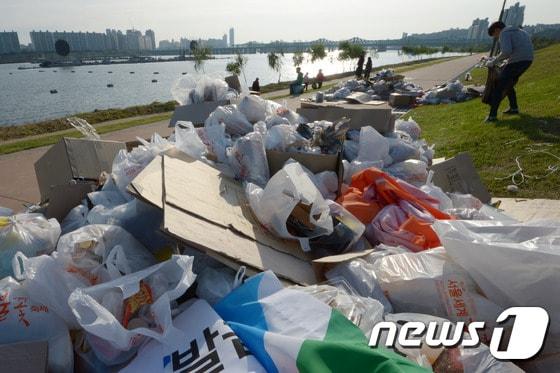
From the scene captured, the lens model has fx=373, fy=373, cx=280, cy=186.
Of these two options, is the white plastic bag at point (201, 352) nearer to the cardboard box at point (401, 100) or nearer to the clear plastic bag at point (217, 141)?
the clear plastic bag at point (217, 141)

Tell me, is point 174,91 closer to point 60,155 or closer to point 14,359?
point 60,155

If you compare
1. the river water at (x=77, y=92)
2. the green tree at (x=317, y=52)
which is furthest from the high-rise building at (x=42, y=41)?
the green tree at (x=317, y=52)

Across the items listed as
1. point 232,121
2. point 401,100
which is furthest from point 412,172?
point 401,100

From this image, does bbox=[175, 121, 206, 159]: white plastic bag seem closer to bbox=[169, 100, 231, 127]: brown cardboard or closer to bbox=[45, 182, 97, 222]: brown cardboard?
bbox=[45, 182, 97, 222]: brown cardboard

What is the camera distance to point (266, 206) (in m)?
2.00

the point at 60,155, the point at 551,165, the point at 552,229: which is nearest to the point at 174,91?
the point at 60,155

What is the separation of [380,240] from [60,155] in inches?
98.4

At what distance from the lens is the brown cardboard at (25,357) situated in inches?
48.4

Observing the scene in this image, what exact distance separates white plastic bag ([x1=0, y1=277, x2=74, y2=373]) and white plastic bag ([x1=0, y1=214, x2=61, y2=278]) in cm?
39

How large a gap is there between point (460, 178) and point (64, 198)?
300cm

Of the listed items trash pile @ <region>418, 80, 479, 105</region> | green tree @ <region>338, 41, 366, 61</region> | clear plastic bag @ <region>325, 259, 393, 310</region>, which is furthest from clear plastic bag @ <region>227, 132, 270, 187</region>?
green tree @ <region>338, 41, 366, 61</region>

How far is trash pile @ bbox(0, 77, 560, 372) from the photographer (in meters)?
1.26

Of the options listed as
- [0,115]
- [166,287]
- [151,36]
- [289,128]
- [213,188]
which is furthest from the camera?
[151,36]

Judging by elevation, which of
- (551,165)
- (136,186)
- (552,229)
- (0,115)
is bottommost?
(0,115)
